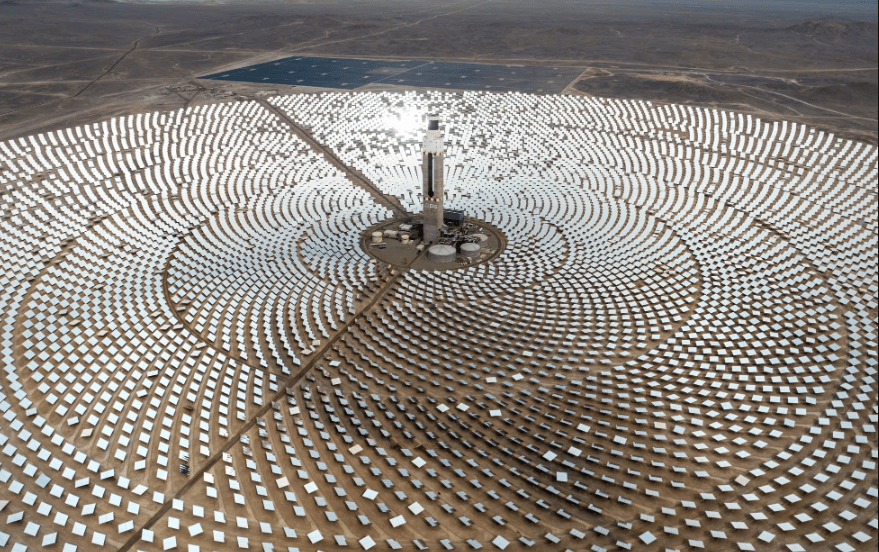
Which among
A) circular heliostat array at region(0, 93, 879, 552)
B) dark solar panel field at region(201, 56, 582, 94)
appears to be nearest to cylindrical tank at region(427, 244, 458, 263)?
circular heliostat array at region(0, 93, 879, 552)

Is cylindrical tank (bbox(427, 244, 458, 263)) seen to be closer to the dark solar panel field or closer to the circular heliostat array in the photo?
the circular heliostat array

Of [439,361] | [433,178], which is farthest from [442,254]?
[439,361]

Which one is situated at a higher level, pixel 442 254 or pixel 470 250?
pixel 470 250

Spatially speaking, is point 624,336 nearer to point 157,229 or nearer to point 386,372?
point 386,372

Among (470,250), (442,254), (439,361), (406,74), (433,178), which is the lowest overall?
(439,361)

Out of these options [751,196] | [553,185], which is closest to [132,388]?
[553,185]

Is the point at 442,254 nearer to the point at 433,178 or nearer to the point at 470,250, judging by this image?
the point at 470,250
